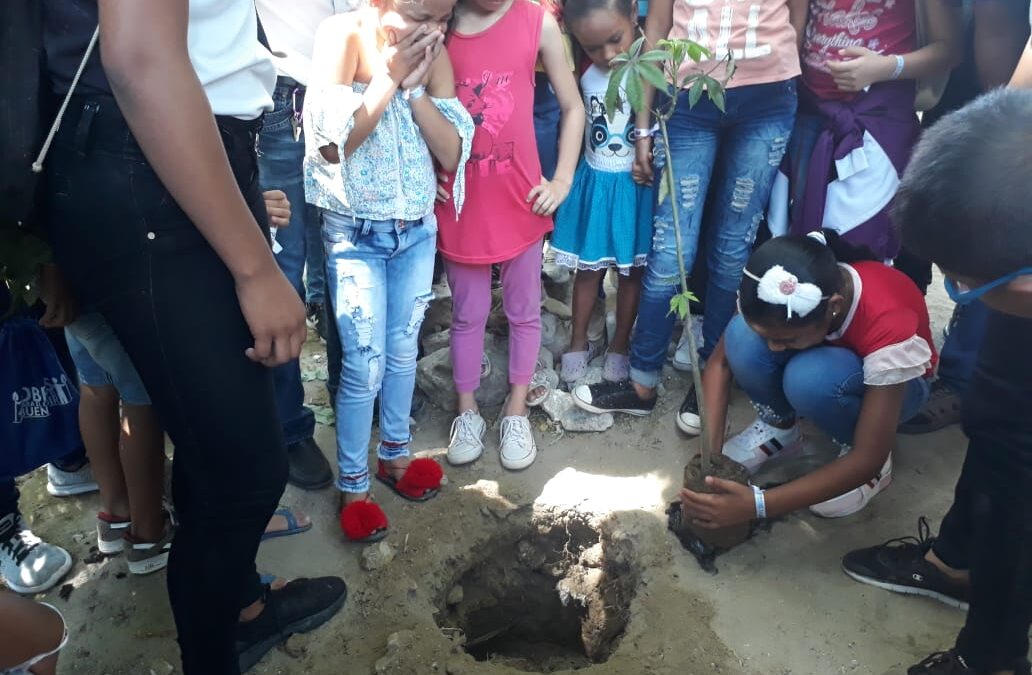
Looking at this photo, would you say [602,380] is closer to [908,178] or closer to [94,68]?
[908,178]

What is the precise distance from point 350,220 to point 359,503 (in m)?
0.92

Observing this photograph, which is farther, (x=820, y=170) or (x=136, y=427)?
(x=820, y=170)

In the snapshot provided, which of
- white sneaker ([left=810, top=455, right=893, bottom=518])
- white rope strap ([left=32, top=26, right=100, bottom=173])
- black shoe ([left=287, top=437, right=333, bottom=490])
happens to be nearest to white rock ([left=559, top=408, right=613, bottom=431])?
white sneaker ([left=810, top=455, right=893, bottom=518])

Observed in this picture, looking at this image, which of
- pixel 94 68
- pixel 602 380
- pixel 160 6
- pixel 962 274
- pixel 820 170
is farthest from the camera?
pixel 602 380

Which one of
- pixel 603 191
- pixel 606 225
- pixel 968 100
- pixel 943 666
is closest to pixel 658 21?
pixel 603 191

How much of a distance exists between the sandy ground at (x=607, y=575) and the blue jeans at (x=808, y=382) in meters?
0.33

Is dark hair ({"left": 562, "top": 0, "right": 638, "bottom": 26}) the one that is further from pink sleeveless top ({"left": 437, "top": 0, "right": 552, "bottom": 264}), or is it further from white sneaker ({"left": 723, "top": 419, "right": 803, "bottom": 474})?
white sneaker ({"left": 723, "top": 419, "right": 803, "bottom": 474})

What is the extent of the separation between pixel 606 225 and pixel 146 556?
191cm

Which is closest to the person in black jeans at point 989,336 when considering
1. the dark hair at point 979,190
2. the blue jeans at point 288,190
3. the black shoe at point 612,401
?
the dark hair at point 979,190

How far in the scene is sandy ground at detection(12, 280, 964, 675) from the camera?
2.15 metres

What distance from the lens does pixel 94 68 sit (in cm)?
127

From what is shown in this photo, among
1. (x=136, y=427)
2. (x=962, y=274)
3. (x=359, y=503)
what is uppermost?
(x=962, y=274)

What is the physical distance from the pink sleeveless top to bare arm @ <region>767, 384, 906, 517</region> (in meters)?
1.18

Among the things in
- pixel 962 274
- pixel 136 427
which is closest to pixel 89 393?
pixel 136 427
